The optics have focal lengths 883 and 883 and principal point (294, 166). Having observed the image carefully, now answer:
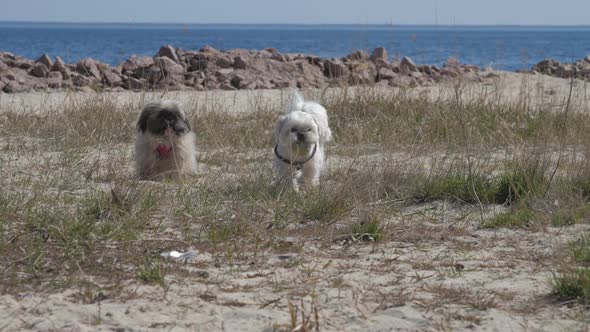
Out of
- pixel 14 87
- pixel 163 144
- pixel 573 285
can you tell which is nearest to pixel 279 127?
pixel 163 144

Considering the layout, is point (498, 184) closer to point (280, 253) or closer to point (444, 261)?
point (444, 261)

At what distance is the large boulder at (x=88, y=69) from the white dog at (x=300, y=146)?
8.75 m

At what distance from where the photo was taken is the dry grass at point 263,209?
436cm

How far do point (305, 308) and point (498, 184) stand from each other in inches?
111

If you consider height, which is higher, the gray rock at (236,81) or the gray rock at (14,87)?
the gray rock at (14,87)

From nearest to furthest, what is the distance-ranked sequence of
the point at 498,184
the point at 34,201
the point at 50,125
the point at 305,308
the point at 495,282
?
the point at 305,308, the point at 495,282, the point at 34,201, the point at 498,184, the point at 50,125

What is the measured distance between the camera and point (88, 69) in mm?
15555

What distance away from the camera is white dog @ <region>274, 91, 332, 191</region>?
22.9 ft

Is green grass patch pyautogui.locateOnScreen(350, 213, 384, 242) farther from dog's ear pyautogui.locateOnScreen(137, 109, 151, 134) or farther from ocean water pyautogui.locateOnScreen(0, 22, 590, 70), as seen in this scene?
dog's ear pyautogui.locateOnScreen(137, 109, 151, 134)

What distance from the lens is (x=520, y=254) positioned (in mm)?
4824

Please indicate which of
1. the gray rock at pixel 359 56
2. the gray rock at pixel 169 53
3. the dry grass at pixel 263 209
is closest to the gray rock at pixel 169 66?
the gray rock at pixel 169 53

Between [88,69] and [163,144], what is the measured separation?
837cm

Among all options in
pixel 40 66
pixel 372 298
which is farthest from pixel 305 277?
pixel 40 66

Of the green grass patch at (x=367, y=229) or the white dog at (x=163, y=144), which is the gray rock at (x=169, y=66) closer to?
the white dog at (x=163, y=144)
